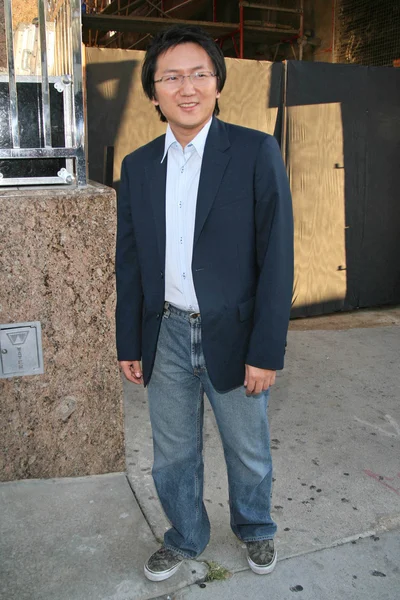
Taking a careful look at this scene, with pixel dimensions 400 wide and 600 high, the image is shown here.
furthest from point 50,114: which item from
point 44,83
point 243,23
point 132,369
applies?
point 243,23

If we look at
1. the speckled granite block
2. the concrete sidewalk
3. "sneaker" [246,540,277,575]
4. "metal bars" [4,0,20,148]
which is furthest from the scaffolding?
"sneaker" [246,540,277,575]

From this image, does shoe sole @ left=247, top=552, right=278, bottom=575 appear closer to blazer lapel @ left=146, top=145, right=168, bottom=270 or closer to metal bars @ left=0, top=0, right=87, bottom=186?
blazer lapel @ left=146, top=145, right=168, bottom=270

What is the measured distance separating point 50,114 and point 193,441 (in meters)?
1.69

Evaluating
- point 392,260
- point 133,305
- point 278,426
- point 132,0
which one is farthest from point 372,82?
point 132,0

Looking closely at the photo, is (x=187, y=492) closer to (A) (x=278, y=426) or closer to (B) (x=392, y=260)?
(A) (x=278, y=426)

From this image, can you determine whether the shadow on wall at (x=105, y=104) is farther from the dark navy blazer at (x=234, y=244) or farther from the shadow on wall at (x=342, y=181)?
the dark navy blazer at (x=234, y=244)

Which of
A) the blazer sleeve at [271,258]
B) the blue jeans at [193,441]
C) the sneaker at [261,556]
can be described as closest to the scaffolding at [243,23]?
the blazer sleeve at [271,258]

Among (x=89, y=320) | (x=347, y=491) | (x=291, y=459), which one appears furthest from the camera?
(x=291, y=459)

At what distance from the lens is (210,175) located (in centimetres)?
224

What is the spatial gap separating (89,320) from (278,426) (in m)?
1.57

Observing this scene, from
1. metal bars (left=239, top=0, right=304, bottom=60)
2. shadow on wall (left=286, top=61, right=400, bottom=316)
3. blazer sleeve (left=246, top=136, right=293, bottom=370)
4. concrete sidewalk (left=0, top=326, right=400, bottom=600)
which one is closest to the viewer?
blazer sleeve (left=246, top=136, right=293, bottom=370)

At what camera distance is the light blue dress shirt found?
2.30m

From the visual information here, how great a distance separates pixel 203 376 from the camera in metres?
2.44

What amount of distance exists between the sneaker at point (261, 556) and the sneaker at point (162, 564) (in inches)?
11.5
